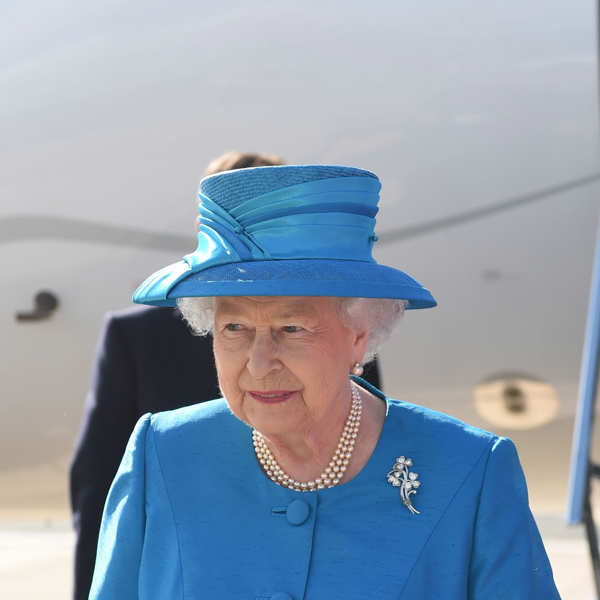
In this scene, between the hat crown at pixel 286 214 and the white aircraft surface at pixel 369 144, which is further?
the white aircraft surface at pixel 369 144

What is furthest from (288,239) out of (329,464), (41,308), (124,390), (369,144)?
(41,308)

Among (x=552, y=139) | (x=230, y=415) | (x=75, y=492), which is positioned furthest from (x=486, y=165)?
(x=230, y=415)

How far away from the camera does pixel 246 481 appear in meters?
1.72

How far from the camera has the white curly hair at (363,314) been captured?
1.67m

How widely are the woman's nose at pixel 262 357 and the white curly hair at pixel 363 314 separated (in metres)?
0.15

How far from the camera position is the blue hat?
1509mm

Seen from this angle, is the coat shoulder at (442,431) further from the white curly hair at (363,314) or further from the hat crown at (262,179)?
the hat crown at (262,179)

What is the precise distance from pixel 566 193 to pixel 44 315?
255cm

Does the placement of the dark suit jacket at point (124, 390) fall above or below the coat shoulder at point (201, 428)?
below

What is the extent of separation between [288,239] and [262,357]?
202mm

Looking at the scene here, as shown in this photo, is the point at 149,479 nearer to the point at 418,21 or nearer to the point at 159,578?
the point at 159,578

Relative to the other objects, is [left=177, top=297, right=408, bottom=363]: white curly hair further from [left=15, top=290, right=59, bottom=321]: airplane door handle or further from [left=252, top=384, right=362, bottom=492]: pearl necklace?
[left=15, top=290, right=59, bottom=321]: airplane door handle

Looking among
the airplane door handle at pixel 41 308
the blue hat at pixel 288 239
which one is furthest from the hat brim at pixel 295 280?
the airplane door handle at pixel 41 308

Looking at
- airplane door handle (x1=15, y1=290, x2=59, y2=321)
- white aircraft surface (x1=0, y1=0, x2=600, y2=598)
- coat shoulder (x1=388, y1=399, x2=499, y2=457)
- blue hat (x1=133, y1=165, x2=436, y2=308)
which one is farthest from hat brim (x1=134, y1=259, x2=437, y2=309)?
airplane door handle (x1=15, y1=290, x2=59, y2=321)
